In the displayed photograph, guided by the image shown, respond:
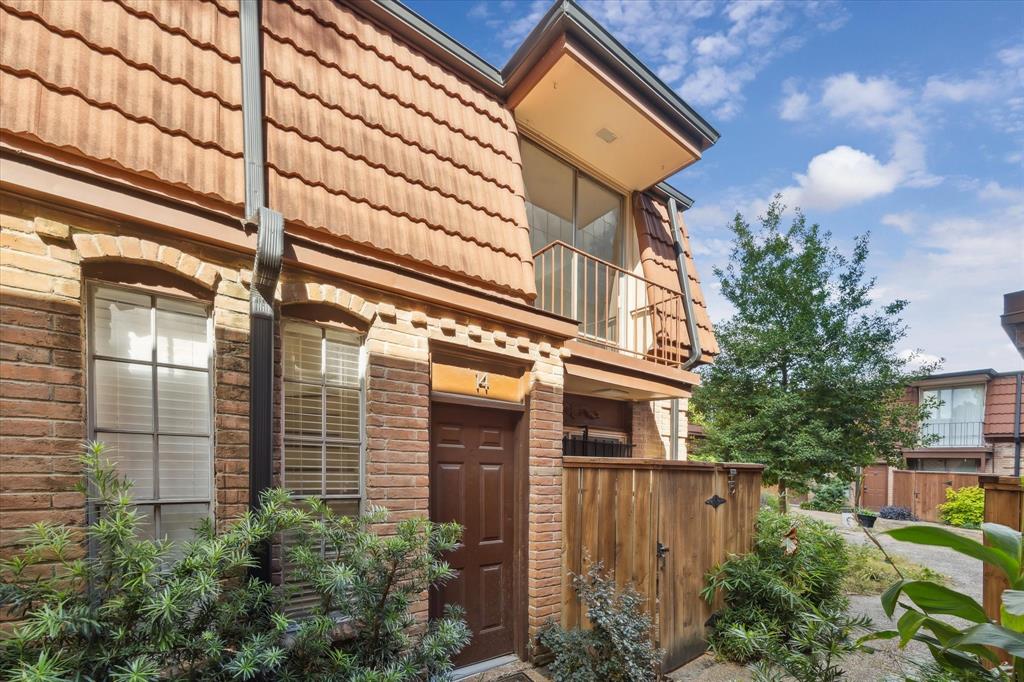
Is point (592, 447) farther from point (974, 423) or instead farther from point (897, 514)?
point (974, 423)

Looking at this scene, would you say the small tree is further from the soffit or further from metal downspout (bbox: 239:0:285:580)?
metal downspout (bbox: 239:0:285:580)

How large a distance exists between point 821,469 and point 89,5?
11.1m

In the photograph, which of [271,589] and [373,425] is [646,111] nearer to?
[373,425]

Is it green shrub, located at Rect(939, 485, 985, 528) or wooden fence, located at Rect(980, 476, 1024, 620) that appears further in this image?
green shrub, located at Rect(939, 485, 985, 528)

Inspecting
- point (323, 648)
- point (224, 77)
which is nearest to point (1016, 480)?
point (323, 648)

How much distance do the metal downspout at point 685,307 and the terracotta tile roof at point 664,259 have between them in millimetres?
63

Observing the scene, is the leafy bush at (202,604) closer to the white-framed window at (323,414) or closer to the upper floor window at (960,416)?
the white-framed window at (323,414)

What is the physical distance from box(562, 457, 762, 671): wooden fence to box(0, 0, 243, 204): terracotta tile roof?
146 inches

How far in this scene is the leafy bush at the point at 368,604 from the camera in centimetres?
232

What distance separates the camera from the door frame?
4094 mm

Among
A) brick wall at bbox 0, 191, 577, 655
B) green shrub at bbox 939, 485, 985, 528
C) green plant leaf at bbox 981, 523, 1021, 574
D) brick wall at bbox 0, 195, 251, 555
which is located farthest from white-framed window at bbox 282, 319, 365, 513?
green shrub at bbox 939, 485, 985, 528

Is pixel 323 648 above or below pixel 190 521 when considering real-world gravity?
below

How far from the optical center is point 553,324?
443 cm

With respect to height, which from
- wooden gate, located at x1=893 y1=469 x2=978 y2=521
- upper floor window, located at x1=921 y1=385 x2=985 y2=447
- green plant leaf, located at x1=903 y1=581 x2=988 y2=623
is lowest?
wooden gate, located at x1=893 y1=469 x2=978 y2=521
